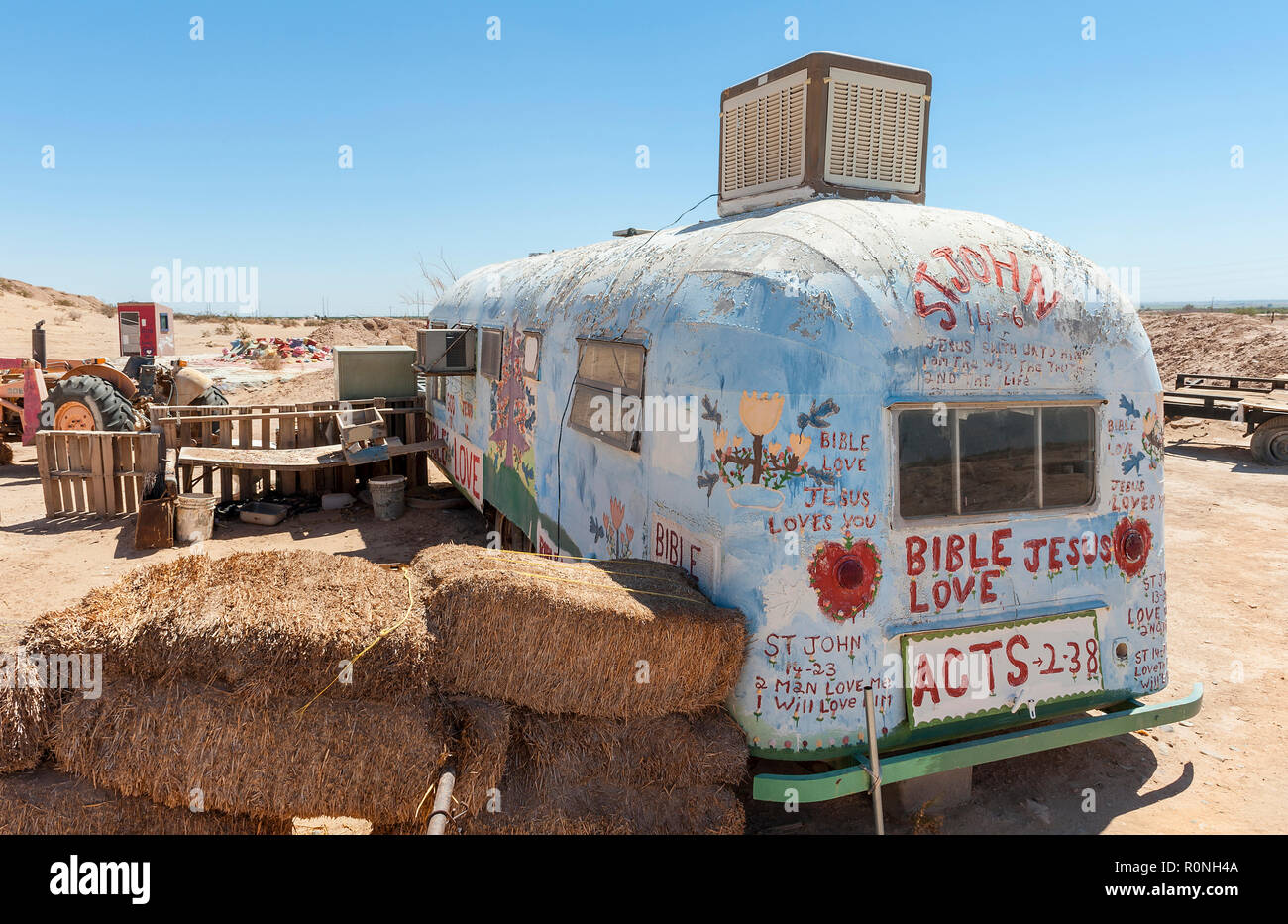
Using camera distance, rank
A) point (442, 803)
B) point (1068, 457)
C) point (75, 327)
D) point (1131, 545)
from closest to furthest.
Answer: point (442, 803) → point (1068, 457) → point (1131, 545) → point (75, 327)

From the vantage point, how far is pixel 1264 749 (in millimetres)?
6035

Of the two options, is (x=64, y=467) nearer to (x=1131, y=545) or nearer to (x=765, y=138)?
(x=765, y=138)

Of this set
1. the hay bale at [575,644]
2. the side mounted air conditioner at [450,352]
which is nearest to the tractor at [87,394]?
the side mounted air conditioner at [450,352]

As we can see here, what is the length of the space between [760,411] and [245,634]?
8.98 feet

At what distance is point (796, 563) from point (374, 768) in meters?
2.29

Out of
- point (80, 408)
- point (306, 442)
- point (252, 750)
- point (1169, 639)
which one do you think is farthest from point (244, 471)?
point (1169, 639)

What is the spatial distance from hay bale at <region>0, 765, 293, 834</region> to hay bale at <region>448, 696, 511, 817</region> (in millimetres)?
1108

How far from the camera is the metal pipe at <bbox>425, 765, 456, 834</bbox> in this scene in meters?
3.81

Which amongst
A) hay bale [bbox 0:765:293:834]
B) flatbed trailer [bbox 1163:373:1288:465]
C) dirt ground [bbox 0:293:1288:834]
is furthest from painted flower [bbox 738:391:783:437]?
flatbed trailer [bbox 1163:373:1288:465]

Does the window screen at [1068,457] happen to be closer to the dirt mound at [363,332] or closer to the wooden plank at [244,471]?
the wooden plank at [244,471]

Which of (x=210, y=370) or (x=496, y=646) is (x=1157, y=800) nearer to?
(x=496, y=646)

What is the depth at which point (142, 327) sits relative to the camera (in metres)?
16.5

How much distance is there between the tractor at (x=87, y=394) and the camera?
1372cm
